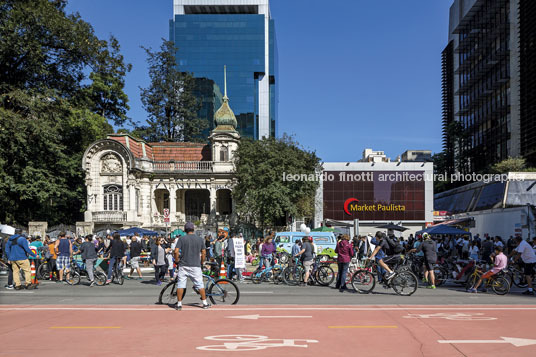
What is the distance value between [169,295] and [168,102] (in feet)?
191

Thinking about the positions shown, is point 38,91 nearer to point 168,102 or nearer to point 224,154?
point 224,154

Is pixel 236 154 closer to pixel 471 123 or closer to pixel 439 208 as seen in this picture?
pixel 439 208

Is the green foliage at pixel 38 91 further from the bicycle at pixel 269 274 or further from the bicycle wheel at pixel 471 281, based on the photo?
the bicycle wheel at pixel 471 281

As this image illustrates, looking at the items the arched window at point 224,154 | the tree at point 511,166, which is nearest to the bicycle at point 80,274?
the arched window at point 224,154

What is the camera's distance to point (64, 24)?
3656cm

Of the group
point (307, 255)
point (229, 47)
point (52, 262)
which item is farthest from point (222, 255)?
point (229, 47)

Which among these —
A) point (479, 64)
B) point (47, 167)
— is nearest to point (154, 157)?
point (47, 167)

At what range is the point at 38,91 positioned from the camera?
1495 inches

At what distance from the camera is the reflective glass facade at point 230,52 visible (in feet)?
405

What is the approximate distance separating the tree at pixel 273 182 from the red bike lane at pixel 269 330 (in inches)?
1181

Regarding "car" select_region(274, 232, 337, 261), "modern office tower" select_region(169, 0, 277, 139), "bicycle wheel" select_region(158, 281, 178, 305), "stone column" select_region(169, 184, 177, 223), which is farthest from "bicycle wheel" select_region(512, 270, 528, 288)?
"modern office tower" select_region(169, 0, 277, 139)

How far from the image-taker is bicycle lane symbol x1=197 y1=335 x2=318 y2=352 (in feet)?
26.1

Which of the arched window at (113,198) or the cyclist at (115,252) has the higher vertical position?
the arched window at (113,198)

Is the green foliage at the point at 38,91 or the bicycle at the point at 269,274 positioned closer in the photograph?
the bicycle at the point at 269,274
